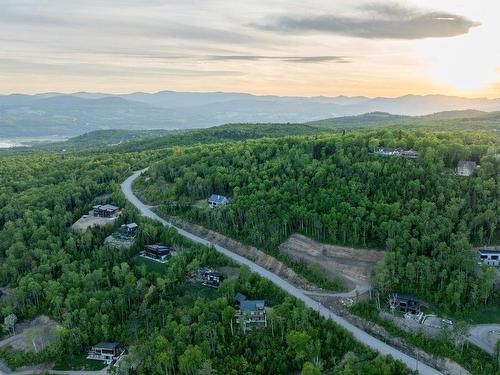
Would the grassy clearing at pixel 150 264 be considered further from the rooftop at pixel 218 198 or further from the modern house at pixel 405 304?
the modern house at pixel 405 304

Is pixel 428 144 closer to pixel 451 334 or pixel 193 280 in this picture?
pixel 451 334

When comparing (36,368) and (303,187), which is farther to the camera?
(303,187)

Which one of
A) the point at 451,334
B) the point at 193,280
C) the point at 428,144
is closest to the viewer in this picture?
the point at 451,334

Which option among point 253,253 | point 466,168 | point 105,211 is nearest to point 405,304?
point 253,253

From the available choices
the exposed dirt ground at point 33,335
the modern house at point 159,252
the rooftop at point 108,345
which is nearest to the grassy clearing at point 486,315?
the rooftop at point 108,345

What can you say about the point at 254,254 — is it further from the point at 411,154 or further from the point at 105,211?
the point at 411,154

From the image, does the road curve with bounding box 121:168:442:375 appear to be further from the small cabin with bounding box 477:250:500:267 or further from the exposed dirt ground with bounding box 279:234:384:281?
the small cabin with bounding box 477:250:500:267

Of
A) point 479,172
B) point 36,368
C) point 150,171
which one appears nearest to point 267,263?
point 36,368
